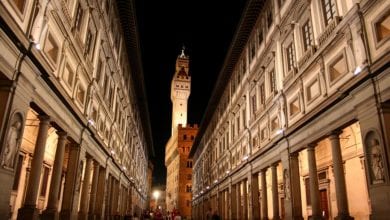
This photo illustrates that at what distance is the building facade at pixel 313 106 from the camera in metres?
11.5

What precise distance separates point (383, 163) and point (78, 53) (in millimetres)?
14519

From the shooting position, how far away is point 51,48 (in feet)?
46.9

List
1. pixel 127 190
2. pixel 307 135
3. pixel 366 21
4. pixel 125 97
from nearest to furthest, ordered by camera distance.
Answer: pixel 366 21
pixel 307 135
pixel 125 97
pixel 127 190

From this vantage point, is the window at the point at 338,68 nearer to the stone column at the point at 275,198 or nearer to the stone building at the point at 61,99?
the stone column at the point at 275,198

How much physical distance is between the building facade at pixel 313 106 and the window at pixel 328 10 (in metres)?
0.05

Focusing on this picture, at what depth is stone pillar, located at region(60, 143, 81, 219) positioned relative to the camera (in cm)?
1769

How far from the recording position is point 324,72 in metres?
15.3

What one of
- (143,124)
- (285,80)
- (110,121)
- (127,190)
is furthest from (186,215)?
(285,80)

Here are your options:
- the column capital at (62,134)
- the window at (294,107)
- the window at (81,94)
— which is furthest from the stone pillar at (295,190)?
the window at (81,94)

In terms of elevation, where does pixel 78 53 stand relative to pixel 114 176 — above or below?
above

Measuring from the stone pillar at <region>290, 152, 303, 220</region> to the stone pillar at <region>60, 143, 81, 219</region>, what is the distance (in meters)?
11.8

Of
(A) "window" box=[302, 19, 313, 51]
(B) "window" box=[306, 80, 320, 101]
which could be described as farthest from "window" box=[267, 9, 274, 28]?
(B) "window" box=[306, 80, 320, 101]

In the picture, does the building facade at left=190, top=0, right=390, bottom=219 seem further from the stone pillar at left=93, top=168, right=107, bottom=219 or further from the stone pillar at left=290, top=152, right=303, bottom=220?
the stone pillar at left=93, top=168, right=107, bottom=219

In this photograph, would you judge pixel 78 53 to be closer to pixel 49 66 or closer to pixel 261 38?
pixel 49 66
